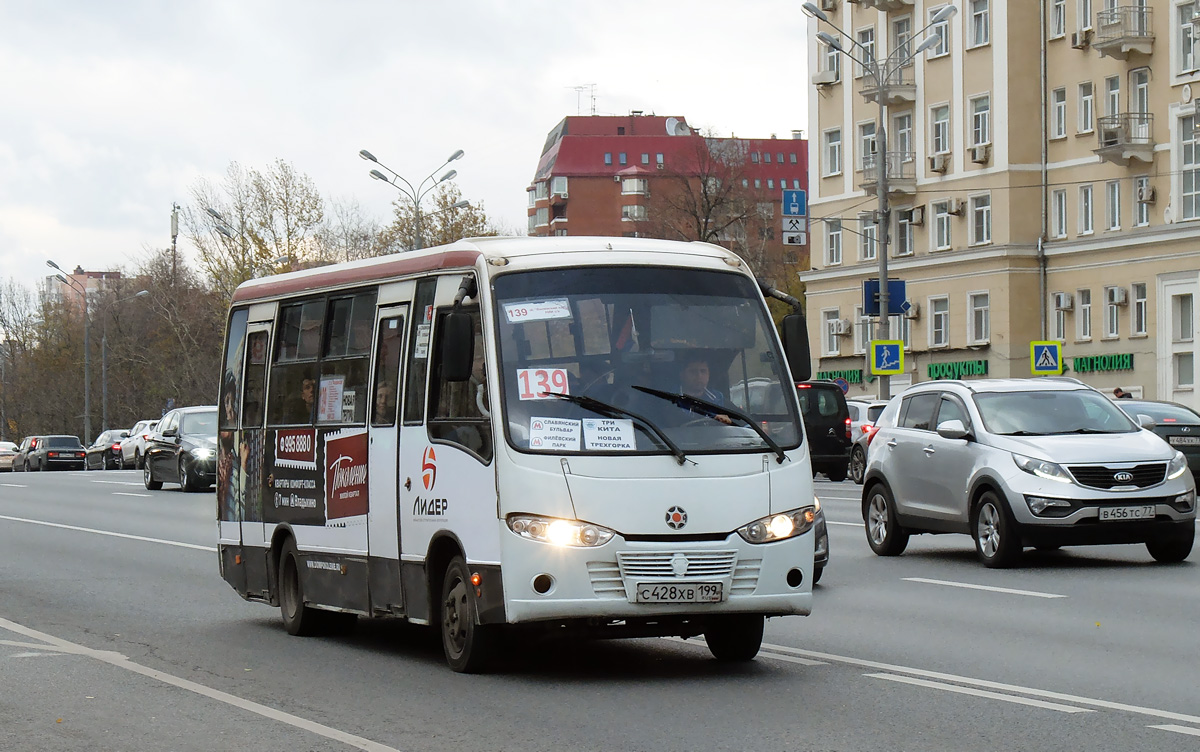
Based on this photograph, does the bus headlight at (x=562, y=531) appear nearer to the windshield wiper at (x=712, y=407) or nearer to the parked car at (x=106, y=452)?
the windshield wiper at (x=712, y=407)

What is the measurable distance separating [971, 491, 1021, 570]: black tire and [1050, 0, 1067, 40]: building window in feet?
139

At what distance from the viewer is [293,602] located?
42.8 ft

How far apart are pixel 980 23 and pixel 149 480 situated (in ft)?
105

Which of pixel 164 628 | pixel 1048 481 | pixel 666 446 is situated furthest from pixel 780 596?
pixel 1048 481

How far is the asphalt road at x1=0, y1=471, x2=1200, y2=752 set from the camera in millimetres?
8258

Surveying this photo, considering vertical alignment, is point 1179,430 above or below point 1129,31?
below

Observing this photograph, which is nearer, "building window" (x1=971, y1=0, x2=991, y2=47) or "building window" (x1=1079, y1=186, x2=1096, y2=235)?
"building window" (x1=1079, y1=186, x2=1096, y2=235)

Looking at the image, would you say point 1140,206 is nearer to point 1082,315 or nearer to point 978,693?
point 1082,315

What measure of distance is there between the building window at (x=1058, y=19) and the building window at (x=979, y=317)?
27.5 feet

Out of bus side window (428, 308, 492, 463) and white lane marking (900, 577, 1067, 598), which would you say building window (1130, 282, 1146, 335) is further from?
bus side window (428, 308, 492, 463)

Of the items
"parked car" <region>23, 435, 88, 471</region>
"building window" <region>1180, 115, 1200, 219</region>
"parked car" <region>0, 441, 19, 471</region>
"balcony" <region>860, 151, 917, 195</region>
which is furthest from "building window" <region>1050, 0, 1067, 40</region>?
"parked car" <region>0, 441, 19, 471</region>

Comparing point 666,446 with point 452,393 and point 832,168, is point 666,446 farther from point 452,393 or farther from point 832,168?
point 832,168

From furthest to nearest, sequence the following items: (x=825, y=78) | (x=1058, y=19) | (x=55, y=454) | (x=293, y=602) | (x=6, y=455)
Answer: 1. (x=6, y=455)
2. (x=55, y=454)
3. (x=825, y=78)
4. (x=1058, y=19)
5. (x=293, y=602)

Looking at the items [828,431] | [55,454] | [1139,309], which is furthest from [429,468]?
[55,454]
